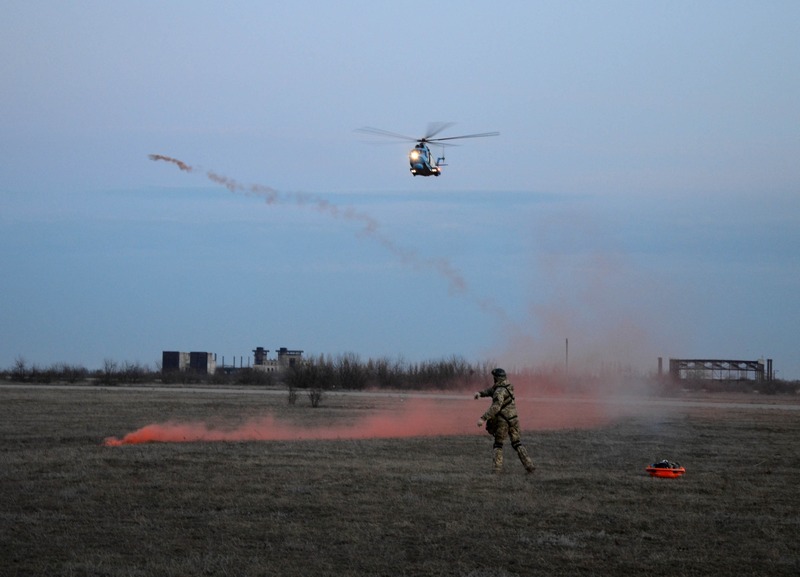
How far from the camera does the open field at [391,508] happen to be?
1259 cm

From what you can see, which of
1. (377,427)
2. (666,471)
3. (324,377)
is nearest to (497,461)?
(666,471)

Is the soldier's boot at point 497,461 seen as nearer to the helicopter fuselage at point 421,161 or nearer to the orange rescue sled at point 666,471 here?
the orange rescue sled at point 666,471

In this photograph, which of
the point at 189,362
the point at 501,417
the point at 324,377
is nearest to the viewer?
the point at 501,417

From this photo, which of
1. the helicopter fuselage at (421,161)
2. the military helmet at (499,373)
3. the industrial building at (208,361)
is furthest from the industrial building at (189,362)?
the military helmet at (499,373)

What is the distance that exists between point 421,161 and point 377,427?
10.3m

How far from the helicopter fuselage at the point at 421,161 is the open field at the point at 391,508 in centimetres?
1152

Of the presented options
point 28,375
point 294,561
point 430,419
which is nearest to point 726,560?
point 294,561

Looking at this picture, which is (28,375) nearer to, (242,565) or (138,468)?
(138,468)

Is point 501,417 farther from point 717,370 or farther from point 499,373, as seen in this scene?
point 717,370

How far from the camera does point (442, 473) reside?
21281mm

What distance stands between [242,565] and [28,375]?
105 m

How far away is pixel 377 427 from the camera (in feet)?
121

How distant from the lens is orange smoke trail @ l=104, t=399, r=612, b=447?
3052 cm

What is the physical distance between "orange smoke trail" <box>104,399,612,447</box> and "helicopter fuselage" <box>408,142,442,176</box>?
32.5 feet
